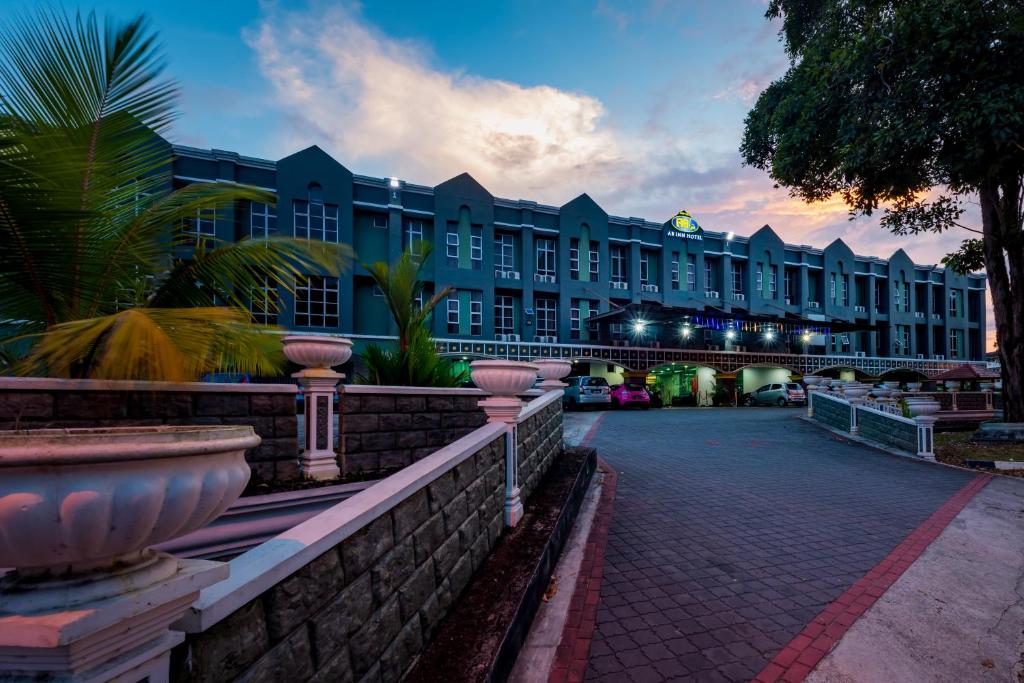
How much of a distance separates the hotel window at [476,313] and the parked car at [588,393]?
7.38 m

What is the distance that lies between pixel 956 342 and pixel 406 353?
55344 millimetres

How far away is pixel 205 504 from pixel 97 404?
459 cm

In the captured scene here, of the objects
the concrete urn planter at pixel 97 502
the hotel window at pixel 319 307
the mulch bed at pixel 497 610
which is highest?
the hotel window at pixel 319 307

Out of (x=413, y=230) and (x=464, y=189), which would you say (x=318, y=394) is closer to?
(x=413, y=230)

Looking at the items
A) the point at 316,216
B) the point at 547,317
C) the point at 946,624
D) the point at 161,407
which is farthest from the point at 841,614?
the point at 547,317

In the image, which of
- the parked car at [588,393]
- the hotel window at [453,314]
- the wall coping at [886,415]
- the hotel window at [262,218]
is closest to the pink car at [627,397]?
the parked car at [588,393]

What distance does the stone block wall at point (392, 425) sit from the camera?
255 inches

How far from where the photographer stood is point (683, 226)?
107 ft

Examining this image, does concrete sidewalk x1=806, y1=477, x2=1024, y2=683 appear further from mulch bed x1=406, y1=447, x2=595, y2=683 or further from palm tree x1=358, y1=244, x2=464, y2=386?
palm tree x1=358, y1=244, x2=464, y2=386

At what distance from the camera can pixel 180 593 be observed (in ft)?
3.41

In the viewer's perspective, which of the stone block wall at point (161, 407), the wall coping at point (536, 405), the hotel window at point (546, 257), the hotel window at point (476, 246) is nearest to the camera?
the stone block wall at point (161, 407)

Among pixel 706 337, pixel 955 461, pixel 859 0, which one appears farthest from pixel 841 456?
pixel 706 337

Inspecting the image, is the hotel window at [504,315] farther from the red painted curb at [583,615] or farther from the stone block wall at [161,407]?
the red painted curb at [583,615]

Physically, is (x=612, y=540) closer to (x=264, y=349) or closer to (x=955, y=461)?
(x=264, y=349)
